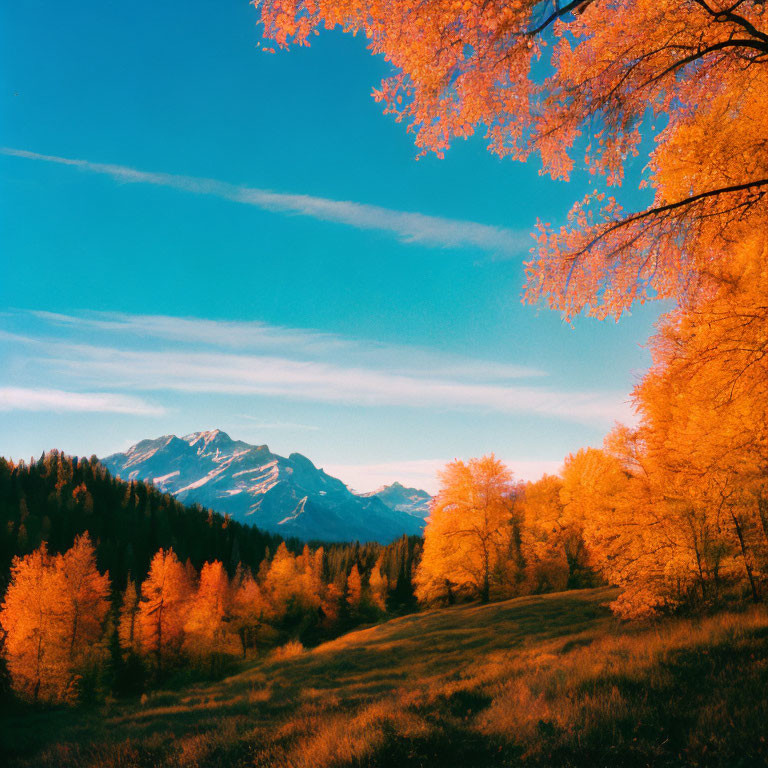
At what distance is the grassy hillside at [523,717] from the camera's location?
17.0 feet

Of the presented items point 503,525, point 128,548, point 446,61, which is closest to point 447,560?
point 503,525

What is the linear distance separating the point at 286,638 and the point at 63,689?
35.3m

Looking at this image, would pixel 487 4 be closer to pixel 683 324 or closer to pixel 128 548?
pixel 683 324

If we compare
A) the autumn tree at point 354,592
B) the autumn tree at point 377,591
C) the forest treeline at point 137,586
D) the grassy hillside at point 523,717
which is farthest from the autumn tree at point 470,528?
Result: the autumn tree at point 354,592

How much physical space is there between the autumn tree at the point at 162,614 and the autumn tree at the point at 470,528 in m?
27.6

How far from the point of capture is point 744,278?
7.26 metres

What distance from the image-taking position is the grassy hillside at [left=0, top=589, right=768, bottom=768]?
5.18 m

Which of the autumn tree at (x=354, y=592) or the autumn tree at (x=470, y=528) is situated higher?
the autumn tree at (x=470, y=528)

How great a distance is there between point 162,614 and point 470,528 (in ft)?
110

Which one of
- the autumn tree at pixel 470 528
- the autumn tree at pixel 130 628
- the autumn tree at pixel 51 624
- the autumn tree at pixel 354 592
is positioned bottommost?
the autumn tree at pixel 354 592

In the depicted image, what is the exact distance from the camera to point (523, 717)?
6418 mm

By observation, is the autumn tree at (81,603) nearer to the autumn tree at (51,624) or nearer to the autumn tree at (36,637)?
the autumn tree at (51,624)

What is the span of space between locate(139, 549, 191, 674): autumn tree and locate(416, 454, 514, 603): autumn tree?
2761 centimetres

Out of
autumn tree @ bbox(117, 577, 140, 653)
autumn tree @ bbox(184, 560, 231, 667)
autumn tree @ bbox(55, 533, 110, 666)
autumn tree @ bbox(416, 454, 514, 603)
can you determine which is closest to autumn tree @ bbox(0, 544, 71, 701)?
Answer: autumn tree @ bbox(55, 533, 110, 666)
